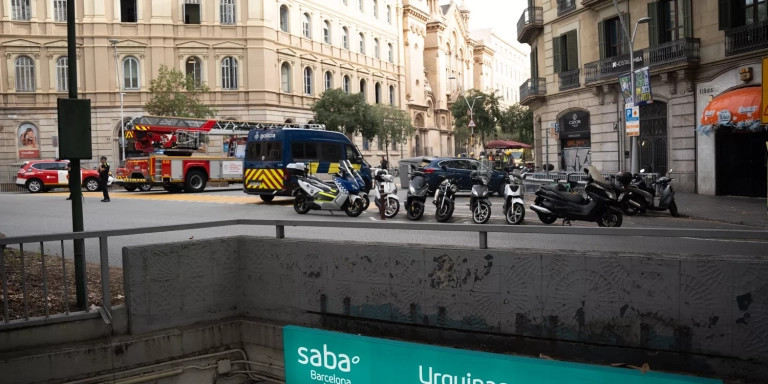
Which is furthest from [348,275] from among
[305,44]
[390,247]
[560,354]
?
[305,44]

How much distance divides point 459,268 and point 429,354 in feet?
3.30

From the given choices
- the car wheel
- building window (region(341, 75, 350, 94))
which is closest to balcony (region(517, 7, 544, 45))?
building window (region(341, 75, 350, 94))

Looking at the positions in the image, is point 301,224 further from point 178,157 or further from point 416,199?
point 178,157

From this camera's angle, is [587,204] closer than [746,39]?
Yes

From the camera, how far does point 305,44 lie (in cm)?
5284

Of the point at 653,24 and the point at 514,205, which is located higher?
the point at 653,24

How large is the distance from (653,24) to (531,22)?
8935 mm

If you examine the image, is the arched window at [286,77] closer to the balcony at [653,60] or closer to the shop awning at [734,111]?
the balcony at [653,60]

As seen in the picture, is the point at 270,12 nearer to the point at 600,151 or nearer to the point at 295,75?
the point at 295,75

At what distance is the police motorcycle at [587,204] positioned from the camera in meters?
13.6

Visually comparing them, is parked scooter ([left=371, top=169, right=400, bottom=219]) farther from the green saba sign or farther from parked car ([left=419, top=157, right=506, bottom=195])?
the green saba sign

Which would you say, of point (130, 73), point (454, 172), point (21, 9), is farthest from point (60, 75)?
point (454, 172)

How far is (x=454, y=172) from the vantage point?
23.9 metres

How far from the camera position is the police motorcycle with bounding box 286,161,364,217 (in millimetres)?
16828
